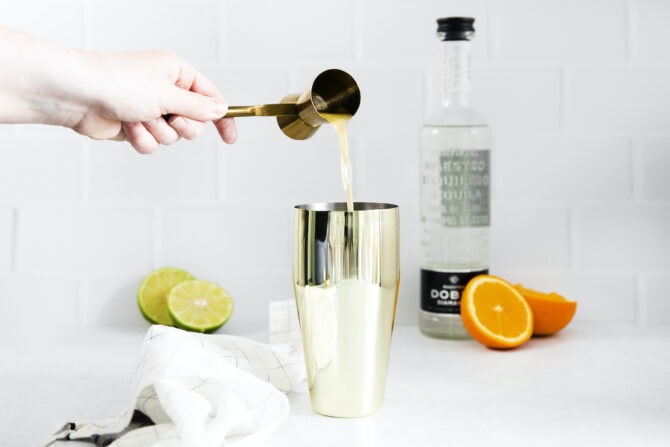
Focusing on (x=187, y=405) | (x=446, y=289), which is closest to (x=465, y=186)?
(x=446, y=289)

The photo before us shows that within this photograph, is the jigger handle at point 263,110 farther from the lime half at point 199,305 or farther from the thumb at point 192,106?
the lime half at point 199,305

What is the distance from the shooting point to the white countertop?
75cm

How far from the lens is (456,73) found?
1.14m

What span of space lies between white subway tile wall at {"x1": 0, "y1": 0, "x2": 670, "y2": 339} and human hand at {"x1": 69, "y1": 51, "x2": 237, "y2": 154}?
347 millimetres

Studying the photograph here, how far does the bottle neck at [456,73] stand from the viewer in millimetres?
1135

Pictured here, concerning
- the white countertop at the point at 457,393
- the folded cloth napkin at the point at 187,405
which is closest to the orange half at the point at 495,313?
the white countertop at the point at 457,393

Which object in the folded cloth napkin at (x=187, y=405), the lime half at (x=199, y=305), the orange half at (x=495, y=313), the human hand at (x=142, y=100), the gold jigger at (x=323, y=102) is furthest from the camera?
the lime half at (x=199, y=305)

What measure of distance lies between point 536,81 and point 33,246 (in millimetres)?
819

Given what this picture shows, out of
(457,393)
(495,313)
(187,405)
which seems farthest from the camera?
(495,313)

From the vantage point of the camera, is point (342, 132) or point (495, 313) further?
point (495, 313)

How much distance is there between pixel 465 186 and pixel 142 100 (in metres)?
0.50

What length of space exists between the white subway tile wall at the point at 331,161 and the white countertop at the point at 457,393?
5.6 inches

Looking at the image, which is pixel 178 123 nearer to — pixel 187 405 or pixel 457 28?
pixel 187 405

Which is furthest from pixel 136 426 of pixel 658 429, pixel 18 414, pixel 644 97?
pixel 644 97
